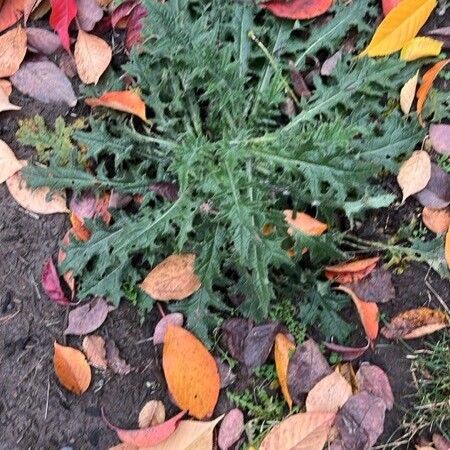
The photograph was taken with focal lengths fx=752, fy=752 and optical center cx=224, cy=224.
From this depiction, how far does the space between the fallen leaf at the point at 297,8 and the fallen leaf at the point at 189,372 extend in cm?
78

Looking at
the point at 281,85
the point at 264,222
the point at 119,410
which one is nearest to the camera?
the point at 264,222

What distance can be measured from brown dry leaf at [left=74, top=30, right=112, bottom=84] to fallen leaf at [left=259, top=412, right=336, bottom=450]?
928 millimetres

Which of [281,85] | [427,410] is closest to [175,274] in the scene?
[281,85]

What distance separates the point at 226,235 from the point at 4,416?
0.70 m

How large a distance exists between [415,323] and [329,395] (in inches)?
10.3

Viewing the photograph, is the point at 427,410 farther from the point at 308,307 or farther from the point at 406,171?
the point at 406,171

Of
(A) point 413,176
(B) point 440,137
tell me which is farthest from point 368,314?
(B) point 440,137

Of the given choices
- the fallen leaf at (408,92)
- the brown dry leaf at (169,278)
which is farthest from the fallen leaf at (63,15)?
the fallen leaf at (408,92)

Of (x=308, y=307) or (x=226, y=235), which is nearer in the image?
(x=226, y=235)

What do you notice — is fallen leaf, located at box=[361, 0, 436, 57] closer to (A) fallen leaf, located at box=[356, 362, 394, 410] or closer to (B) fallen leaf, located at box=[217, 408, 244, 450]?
(A) fallen leaf, located at box=[356, 362, 394, 410]

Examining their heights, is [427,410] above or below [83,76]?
below

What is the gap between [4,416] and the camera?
1.78m

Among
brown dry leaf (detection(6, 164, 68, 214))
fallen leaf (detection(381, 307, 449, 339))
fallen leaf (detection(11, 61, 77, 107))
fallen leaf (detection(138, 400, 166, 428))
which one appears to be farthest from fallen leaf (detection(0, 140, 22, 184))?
fallen leaf (detection(381, 307, 449, 339))

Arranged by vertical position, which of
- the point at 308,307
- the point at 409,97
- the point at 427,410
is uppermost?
the point at 409,97
